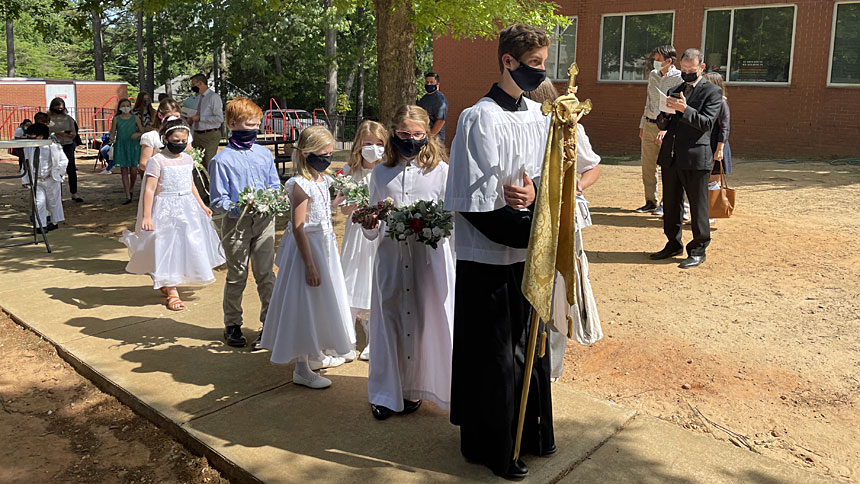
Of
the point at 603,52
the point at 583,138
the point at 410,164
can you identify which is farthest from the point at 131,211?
the point at 603,52

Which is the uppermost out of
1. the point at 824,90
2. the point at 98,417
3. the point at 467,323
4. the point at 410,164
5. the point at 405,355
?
the point at 824,90

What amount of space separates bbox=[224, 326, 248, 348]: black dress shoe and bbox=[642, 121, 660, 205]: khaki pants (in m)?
6.77

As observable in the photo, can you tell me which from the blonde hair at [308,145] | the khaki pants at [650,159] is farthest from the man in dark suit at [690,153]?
the blonde hair at [308,145]

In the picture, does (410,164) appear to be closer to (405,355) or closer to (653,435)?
(405,355)

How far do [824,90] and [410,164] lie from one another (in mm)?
15677

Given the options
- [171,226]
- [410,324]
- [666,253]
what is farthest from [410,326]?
[666,253]

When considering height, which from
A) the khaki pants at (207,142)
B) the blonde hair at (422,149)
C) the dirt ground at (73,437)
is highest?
the blonde hair at (422,149)

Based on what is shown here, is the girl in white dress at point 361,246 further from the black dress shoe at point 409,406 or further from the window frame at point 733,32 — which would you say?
the window frame at point 733,32

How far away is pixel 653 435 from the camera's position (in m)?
4.39

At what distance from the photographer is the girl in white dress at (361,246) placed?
5824 millimetres

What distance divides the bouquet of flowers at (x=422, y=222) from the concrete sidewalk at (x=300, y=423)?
1.09 meters

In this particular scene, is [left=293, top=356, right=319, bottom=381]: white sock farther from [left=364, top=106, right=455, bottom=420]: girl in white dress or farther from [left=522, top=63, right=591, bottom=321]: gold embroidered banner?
[left=522, top=63, right=591, bottom=321]: gold embroidered banner

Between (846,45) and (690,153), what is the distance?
11657mm

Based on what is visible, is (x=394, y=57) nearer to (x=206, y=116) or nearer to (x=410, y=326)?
(x=206, y=116)
